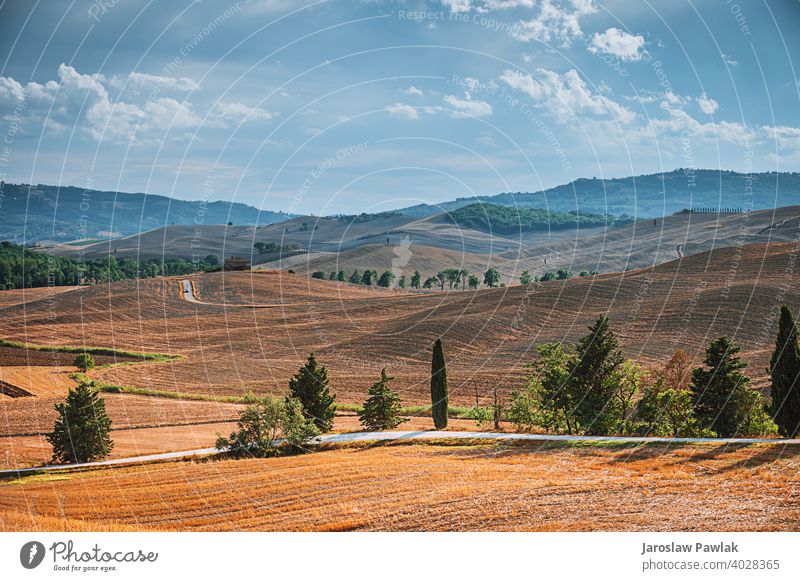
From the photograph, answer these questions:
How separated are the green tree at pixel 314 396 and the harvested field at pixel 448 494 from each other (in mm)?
10761

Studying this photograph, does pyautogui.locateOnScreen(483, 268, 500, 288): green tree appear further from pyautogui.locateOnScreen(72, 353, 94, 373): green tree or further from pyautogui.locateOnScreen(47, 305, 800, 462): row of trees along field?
pyautogui.locateOnScreen(47, 305, 800, 462): row of trees along field

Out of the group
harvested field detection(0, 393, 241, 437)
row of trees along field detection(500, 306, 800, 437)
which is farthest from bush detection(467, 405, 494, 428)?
harvested field detection(0, 393, 241, 437)

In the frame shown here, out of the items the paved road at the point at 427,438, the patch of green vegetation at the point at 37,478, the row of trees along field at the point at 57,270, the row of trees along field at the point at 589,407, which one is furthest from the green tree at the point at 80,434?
the row of trees along field at the point at 57,270

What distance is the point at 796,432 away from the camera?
28406 mm

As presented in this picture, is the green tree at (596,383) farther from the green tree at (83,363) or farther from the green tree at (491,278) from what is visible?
the green tree at (491,278)

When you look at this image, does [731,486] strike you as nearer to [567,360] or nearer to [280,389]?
[567,360]

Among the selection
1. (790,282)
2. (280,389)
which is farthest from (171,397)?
(790,282)

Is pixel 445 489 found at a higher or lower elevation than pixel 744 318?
lower

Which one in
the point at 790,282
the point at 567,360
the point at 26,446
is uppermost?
the point at 790,282

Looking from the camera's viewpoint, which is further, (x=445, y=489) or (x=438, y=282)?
(x=438, y=282)

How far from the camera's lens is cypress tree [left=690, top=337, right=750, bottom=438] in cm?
3180

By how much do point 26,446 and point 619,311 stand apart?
67687 millimetres

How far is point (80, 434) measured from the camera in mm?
31844

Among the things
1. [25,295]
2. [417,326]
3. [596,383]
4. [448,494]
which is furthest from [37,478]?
[25,295]
